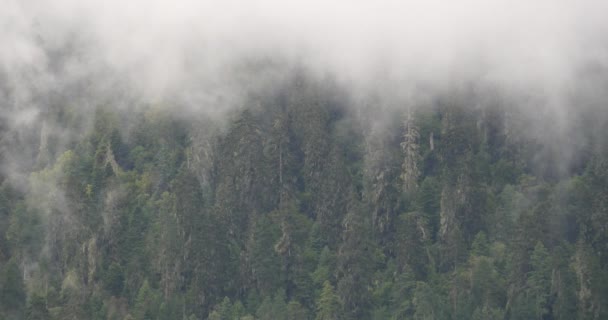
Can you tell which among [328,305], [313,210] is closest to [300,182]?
[313,210]

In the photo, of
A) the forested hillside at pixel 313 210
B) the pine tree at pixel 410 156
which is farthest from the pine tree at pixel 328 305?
the pine tree at pixel 410 156

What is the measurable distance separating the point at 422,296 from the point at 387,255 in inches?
368

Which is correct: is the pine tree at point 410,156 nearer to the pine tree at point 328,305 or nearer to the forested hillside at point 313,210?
the forested hillside at point 313,210

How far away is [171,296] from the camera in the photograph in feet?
511

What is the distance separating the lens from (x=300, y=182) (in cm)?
16588

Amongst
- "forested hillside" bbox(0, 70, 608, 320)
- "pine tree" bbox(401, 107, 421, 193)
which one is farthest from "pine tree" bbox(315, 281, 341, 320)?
"pine tree" bbox(401, 107, 421, 193)

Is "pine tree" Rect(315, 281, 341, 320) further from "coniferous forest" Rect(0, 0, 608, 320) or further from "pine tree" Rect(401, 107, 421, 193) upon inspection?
"pine tree" Rect(401, 107, 421, 193)

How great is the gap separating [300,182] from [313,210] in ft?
11.9

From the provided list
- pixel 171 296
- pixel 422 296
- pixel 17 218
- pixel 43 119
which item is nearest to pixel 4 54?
pixel 43 119

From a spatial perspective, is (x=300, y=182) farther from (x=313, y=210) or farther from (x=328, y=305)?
(x=328, y=305)

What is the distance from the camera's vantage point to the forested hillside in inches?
6014

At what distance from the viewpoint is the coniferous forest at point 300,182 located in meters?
154

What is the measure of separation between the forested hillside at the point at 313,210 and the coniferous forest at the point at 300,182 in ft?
0.53

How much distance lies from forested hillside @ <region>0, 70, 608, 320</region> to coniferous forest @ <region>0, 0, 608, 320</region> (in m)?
0.16
